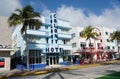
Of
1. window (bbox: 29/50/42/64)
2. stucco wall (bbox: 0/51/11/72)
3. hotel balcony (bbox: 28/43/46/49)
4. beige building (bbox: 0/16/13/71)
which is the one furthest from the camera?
window (bbox: 29/50/42/64)

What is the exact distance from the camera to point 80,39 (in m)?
73.3

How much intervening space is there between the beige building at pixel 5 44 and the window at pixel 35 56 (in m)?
10.1

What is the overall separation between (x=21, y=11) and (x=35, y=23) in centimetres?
340

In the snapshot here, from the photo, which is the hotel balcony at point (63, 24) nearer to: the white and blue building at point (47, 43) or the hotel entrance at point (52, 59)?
the white and blue building at point (47, 43)

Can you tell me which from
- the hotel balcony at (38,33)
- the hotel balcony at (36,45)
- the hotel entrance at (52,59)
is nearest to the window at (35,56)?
the hotel balcony at (36,45)

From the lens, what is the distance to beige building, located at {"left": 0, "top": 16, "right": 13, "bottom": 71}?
4256cm

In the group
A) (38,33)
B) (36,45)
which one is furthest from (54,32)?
(36,45)

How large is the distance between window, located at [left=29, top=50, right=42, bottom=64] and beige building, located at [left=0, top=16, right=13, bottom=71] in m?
10.1

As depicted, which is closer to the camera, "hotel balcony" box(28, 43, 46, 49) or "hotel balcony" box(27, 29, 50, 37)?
"hotel balcony" box(28, 43, 46, 49)

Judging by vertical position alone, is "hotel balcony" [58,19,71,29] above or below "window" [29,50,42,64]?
Result: above

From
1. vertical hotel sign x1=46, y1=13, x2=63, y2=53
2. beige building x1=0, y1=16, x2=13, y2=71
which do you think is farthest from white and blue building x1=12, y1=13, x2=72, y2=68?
beige building x1=0, y1=16, x2=13, y2=71

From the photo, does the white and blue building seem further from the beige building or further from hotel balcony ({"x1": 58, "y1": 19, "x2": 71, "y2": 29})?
the beige building

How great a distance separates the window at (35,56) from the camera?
174ft

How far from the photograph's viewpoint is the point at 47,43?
57594mm
